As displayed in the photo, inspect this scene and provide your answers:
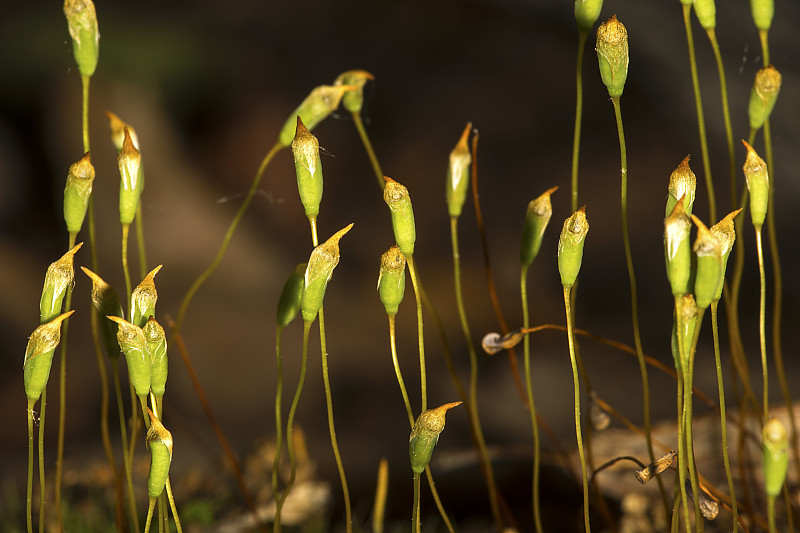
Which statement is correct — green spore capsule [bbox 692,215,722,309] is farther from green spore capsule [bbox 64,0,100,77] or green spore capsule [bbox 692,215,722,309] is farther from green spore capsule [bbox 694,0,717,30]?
green spore capsule [bbox 64,0,100,77]

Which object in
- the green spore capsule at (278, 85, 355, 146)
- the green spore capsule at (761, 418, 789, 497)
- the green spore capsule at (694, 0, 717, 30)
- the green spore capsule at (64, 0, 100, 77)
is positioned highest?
the green spore capsule at (64, 0, 100, 77)

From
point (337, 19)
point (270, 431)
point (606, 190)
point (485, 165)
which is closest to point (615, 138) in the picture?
point (606, 190)

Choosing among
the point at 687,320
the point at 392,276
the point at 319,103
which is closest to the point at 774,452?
the point at 687,320

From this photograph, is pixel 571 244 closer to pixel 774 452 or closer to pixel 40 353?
pixel 774 452

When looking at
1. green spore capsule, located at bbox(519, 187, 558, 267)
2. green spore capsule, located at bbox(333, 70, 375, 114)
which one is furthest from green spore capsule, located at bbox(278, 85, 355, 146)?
green spore capsule, located at bbox(519, 187, 558, 267)

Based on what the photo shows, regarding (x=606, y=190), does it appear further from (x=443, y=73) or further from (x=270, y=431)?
(x=270, y=431)
